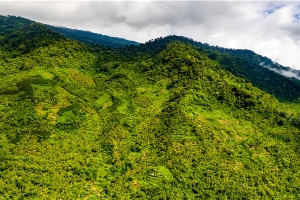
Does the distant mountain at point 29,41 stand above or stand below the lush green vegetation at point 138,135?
above

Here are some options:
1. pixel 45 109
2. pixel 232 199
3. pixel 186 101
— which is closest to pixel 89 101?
pixel 45 109

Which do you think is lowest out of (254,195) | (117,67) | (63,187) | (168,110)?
(63,187)

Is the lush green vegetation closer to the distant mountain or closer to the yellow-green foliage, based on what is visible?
the yellow-green foliage

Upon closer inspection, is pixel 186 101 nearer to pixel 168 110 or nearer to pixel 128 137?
pixel 168 110

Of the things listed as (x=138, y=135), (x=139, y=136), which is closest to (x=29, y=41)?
(x=138, y=135)

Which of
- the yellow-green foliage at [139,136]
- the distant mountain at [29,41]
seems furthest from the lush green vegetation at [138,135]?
the distant mountain at [29,41]

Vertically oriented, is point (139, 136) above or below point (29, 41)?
below

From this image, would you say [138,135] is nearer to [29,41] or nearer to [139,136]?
[139,136]

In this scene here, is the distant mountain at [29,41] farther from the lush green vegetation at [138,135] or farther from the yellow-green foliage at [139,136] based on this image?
the yellow-green foliage at [139,136]

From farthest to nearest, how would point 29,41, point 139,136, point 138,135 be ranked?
1. point 29,41
2. point 138,135
3. point 139,136
